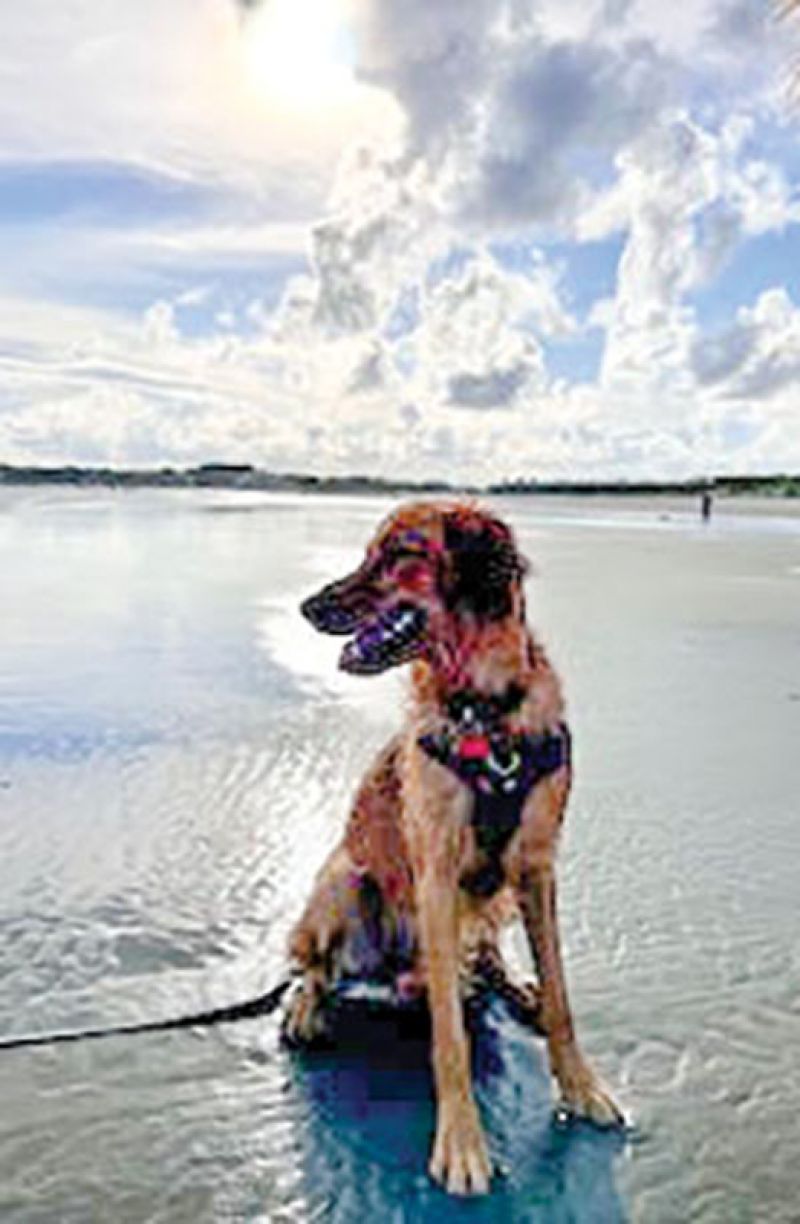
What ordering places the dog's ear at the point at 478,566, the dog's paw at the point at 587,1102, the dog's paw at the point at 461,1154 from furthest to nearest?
the dog's paw at the point at 587,1102, the dog's ear at the point at 478,566, the dog's paw at the point at 461,1154

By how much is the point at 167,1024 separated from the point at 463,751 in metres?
1.39

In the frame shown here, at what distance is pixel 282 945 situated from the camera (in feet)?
16.1

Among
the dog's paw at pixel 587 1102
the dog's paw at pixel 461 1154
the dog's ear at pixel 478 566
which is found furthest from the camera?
the dog's paw at pixel 587 1102

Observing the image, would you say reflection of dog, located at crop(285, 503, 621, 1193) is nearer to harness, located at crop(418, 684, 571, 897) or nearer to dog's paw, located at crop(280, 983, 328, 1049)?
harness, located at crop(418, 684, 571, 897)

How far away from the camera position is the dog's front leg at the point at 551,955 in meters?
3.73

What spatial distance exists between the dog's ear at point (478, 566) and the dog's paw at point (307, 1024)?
4.43ft

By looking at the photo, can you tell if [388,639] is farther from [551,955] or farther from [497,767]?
[551,955]

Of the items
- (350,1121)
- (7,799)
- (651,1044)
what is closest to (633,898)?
(651,1044)

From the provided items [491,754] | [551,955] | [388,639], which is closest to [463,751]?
[491,754]

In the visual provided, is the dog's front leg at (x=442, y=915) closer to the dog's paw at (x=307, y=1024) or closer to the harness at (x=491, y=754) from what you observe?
the harness at (x=491, y=754)

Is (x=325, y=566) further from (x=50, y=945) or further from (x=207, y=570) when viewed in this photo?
(x=50, y=945)

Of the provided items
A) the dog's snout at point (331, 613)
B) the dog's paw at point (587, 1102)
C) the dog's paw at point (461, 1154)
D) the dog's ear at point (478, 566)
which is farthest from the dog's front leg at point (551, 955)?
the dog's snout at point (331, 613)

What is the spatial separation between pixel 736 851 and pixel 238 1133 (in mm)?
3142

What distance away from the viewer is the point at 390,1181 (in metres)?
3.45
